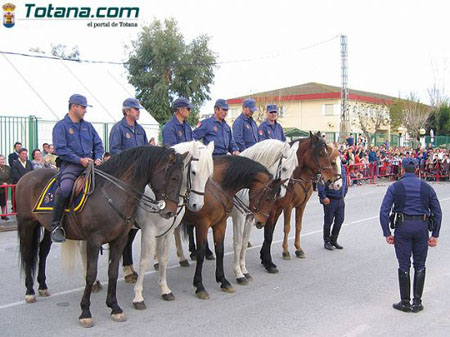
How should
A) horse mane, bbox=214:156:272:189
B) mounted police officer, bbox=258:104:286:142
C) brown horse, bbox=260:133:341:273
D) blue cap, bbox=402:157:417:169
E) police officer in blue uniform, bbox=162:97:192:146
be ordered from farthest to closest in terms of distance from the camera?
mounted police officer, bbox=258:104:286:142 < brown horse, bbox=260:133:341:273 < police officer in blue uniform, bbox=162:97:192:146 < horse mane, bbox=214:156:272:189 < blue cap, bbox=402:157:417:169

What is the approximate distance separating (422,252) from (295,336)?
74.3 inches

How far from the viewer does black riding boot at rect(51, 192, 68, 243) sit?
16.9ft

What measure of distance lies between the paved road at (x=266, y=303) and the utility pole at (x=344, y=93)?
57.6 feet

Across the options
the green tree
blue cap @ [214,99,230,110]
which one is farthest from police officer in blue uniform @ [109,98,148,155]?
the green tree

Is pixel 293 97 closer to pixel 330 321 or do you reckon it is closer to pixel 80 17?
pixel 80 17

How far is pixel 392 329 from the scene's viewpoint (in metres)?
4.78

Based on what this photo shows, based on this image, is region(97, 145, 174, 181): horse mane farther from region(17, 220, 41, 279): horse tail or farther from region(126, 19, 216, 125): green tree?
region(126, 19, 216, 125): green tree

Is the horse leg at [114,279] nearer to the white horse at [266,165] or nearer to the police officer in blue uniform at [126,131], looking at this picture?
the police officer in blue uniform at [126,131]

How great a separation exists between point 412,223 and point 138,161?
3231 mm

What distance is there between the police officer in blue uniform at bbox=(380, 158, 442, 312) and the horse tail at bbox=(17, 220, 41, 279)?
438 cm

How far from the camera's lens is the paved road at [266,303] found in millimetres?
4773

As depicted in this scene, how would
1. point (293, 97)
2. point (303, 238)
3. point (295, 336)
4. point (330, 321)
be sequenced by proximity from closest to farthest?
point (295, 336) → point (330, 321) → point (303, 238) → point (293, 97)

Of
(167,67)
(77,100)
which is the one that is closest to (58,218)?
(77,100)

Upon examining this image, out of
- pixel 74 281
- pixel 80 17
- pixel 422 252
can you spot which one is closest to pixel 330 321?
pixel 422 252
